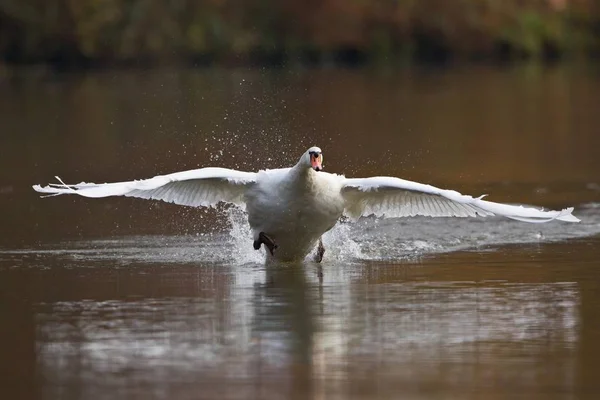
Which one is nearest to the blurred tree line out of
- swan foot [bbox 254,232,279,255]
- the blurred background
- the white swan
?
the blurred background

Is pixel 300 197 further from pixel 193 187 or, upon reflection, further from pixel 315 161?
pixel 193 187

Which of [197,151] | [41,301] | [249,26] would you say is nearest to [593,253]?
[41,301]

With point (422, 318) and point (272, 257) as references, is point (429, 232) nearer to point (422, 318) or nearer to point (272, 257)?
point (272, 257)

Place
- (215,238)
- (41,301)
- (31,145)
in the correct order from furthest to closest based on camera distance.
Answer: (31,145)
(215,238)
(41,301)

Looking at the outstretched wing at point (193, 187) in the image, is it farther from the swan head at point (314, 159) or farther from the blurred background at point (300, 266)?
the swan head at point (314, 159)

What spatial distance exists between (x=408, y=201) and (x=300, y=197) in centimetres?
139

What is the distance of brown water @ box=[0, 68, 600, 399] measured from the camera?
10.1 meters

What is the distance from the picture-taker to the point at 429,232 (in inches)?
680

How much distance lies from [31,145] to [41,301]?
658 inches

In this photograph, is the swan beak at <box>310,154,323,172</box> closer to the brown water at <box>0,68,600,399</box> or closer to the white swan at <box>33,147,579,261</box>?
the white swan at <box>33,147,579,261</box>

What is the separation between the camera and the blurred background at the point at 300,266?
10258mm

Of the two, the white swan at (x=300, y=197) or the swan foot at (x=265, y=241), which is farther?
the swan foot at (x=265, y=241)

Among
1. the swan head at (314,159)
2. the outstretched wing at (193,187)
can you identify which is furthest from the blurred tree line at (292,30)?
the swan head at (314,159)

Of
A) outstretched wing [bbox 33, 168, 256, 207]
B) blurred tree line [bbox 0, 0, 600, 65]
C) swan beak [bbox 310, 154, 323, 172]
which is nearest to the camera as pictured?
swan beak [bbox 310, 154, 323, 172]
